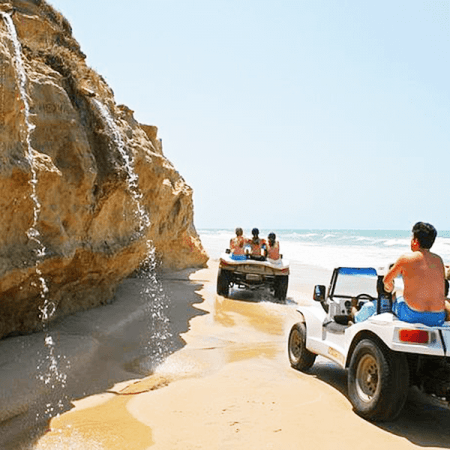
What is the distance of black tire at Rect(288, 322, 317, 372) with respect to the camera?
20.5 feet

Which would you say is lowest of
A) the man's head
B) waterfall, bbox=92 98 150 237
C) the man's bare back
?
the man's bare back

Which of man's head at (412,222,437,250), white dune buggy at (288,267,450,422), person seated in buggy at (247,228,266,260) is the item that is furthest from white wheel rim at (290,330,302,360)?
person seated in buggy at (247,228,266,260)

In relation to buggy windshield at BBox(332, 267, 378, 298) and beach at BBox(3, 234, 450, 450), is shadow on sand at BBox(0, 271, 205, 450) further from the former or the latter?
buggy windshield at BBox(332, 267, 378, 298)

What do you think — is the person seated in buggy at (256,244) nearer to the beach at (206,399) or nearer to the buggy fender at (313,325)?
Result: the beach at (206,399)

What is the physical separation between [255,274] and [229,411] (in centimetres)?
763

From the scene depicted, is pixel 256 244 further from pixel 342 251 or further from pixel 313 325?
pixel 342 251

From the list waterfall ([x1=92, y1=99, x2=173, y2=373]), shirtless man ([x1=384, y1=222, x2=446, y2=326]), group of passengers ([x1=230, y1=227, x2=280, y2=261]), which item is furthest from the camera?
group of passengers ([x1=230, y1=227, x2=280, y2=261])

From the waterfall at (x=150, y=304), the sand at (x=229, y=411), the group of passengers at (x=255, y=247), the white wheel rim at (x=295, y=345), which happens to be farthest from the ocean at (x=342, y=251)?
the waterfall at (x=150, y=304)

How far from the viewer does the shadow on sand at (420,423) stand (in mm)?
4152

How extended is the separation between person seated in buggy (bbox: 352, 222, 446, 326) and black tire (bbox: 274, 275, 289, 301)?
7.63 meters

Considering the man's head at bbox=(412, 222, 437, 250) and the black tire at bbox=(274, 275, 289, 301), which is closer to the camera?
the man's head at bbox=(412, 222, 437, 250)

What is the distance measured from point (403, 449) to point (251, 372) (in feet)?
8.04

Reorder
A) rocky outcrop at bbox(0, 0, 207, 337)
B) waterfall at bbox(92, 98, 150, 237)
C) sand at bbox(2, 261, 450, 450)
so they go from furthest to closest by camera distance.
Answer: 1. waterfall at bbox(92, 98, 150, 237)
2. rocky outcrop at bbox(0, 0, 207, 337)
3. sand at bbox(2, 261, 450, 450)

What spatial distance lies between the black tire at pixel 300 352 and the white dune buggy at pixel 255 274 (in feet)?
18.2
